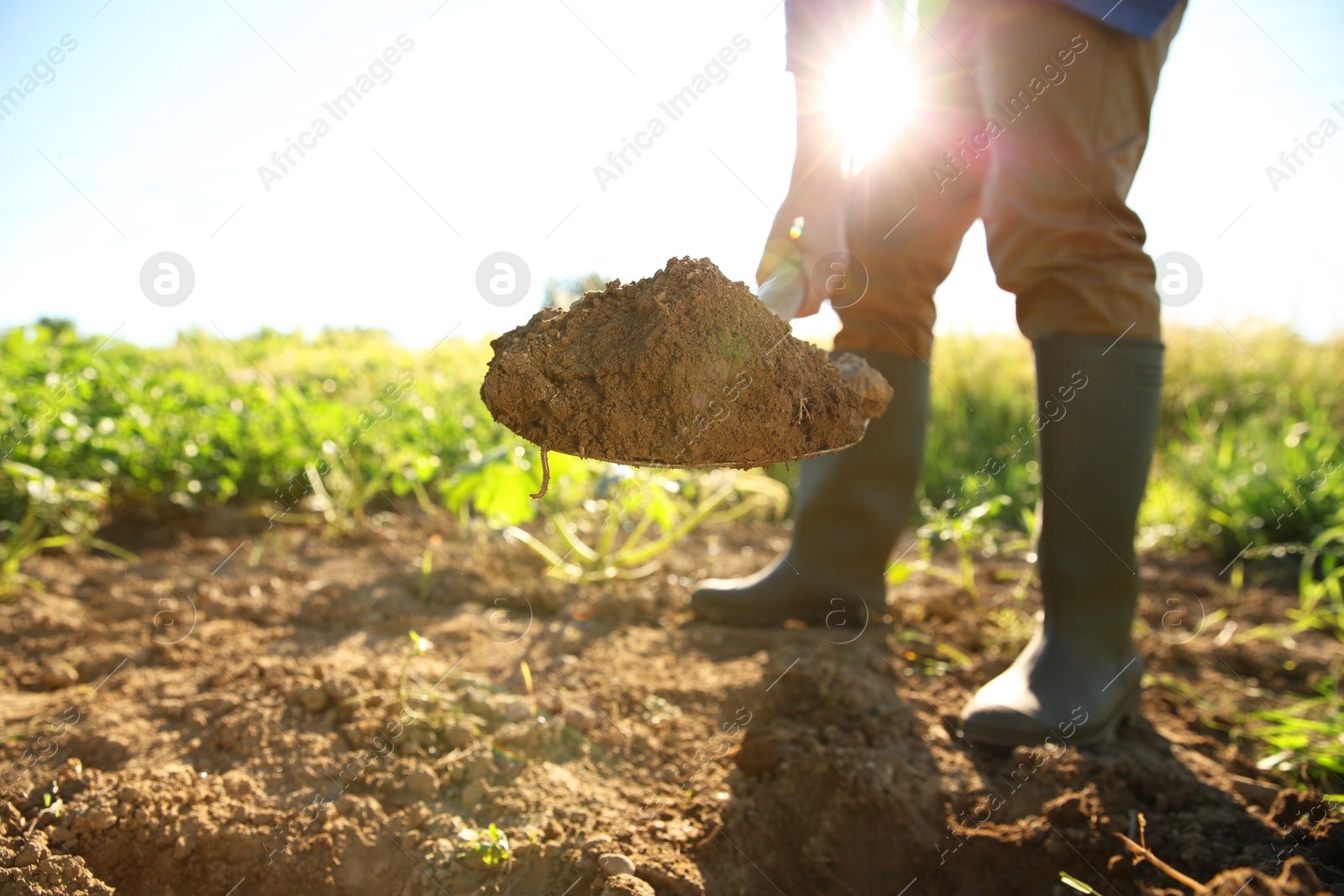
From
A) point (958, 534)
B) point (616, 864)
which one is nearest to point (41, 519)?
point (616, 864)

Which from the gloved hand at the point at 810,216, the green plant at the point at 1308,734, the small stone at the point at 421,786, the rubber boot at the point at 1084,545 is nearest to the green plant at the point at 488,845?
the small stone at the point at 421,786

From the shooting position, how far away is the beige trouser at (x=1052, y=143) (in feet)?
5.26

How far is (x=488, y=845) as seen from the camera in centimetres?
125

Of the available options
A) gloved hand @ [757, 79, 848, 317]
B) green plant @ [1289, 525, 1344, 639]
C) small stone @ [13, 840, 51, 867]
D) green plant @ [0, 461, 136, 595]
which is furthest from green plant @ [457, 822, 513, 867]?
green plant @ [1289, 525, 1344, 639]

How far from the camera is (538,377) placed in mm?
1264

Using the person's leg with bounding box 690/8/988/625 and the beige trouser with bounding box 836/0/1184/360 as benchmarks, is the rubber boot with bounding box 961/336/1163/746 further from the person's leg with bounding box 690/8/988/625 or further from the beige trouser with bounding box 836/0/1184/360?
the person's leg with bounding box 690/8/988/625

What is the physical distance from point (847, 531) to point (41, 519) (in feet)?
8.93

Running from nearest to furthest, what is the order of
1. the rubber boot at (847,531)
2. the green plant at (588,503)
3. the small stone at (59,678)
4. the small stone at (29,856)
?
the small stone at (29,856) < the small stone at (59,678) < the rubber boot at (847,531) < the green plant at (588,503)

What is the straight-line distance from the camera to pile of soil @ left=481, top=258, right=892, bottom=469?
1251mm

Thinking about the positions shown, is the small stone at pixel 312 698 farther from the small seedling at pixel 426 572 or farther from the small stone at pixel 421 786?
the small seedling at pixel 426 572

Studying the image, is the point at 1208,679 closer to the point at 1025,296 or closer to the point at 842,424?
the point at 1025,296

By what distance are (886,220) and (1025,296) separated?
41 cm

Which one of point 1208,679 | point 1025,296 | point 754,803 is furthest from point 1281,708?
point 754,803

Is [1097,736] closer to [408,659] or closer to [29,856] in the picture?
[408,659]
